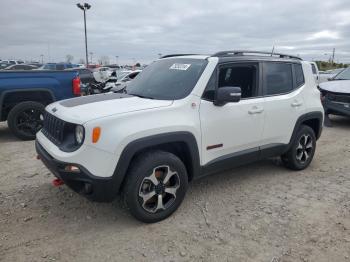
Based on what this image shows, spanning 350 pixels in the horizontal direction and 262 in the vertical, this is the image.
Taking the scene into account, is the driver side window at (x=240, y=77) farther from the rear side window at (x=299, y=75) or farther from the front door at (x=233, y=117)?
the rear side window at (x=299, y=75)

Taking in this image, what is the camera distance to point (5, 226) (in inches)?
139

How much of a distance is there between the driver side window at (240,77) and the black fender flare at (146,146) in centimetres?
81

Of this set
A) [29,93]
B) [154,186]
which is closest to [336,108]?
[154,186]

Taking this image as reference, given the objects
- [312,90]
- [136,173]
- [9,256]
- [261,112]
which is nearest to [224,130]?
[261,112]

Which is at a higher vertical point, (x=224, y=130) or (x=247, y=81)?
(x=247, y=81)

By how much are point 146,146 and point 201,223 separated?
1.06 metres

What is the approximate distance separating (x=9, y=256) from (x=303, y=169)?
424 cm

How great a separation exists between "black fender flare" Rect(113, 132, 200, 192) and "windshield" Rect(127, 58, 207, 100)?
477mm

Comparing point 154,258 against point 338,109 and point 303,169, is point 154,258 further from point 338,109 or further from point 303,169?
point 338,109

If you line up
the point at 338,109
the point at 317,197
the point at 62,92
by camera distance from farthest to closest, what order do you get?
the point at 338,109 < the point at 62,92 < the point at 317,197

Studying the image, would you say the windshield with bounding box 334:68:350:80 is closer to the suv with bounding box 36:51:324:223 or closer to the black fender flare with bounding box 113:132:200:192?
the suv with bounding box 36:51:324:223

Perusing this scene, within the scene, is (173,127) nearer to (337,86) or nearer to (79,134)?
(79,134)

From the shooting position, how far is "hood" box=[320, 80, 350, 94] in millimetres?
8641

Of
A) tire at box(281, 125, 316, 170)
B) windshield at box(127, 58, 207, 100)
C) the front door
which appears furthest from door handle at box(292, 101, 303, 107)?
windshield at box(127, 58, 207, 100)
